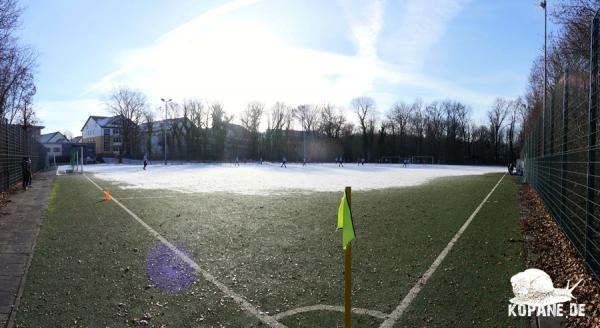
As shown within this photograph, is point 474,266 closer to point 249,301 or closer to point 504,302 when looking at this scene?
point 504,302

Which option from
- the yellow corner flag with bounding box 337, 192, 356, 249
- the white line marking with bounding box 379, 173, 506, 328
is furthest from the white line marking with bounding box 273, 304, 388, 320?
the yellow corner flag with bounding box 337, 192, 356, 249

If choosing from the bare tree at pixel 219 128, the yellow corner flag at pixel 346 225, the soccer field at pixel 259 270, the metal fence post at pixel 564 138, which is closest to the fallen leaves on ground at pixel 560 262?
the soccer field at pixel 259 270

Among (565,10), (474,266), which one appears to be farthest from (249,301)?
(565,10)

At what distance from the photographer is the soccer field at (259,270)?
437 centimetres

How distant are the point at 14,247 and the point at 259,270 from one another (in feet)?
16.4

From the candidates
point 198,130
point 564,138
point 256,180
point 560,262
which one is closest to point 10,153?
point 256,180

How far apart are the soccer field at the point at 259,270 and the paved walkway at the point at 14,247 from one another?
0.17 metres

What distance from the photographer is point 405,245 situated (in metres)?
7.69

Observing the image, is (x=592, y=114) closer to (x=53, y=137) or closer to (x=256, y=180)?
(x=256, y=180)

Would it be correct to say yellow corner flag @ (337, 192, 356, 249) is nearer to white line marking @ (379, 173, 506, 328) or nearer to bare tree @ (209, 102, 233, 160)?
white line marking @ (379, 173, 506, 328)

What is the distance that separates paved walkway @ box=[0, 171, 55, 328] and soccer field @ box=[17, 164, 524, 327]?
0.17 meters

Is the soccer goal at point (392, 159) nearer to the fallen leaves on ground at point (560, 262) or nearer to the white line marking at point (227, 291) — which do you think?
the fallen leaves on ground at point (560, 262)

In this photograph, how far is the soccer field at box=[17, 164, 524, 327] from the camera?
437 centimetres

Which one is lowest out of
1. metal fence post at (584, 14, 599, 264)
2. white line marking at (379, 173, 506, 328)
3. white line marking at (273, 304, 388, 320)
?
white line marking at (273, 304, 388, 320)
